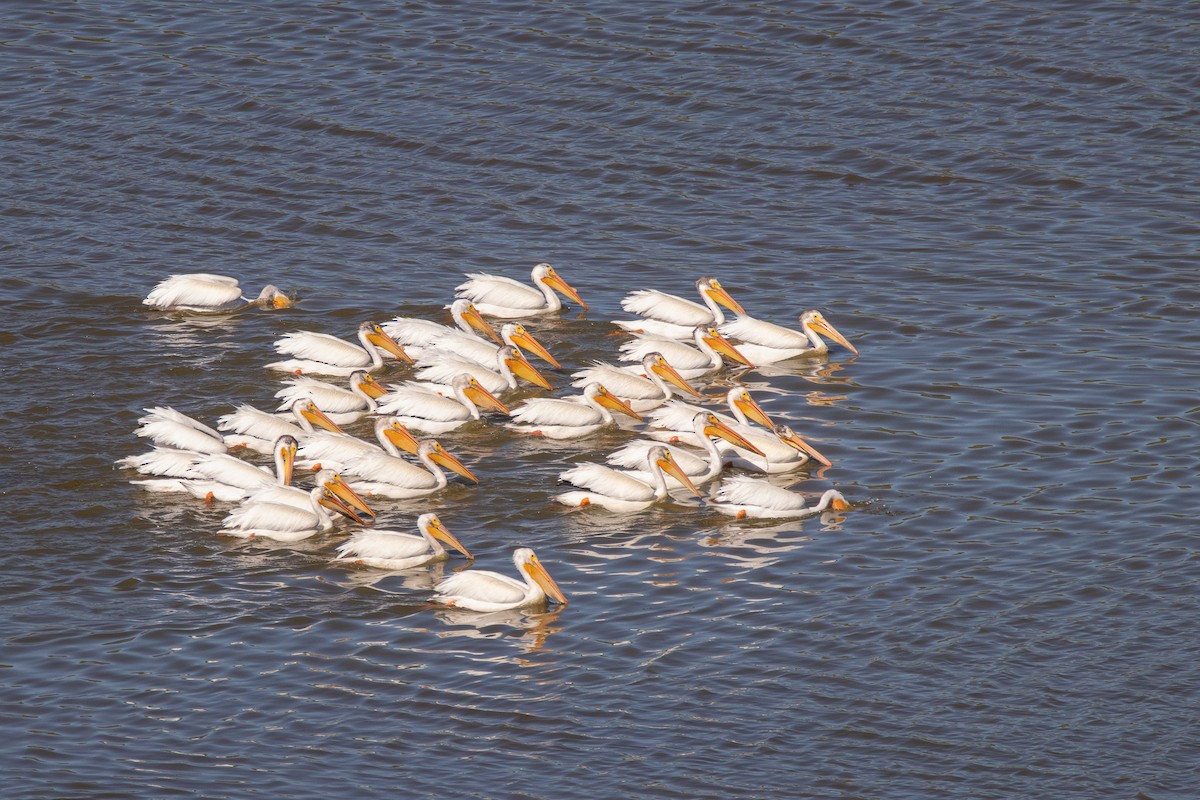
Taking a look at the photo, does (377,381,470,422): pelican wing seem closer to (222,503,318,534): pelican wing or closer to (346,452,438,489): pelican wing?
(346,452,438,489): pelican wing

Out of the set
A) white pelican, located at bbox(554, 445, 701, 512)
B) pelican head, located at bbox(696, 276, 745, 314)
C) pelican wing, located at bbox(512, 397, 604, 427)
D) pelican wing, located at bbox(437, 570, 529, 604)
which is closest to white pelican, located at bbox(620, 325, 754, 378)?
pelican head, located at bbox(696, 276, 745, 314)

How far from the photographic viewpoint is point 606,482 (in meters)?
10.6

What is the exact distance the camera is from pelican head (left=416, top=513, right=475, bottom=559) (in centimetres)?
981

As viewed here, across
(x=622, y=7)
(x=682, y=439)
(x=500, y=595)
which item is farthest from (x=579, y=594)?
(x=622, y=7)

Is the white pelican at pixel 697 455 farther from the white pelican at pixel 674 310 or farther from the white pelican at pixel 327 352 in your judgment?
the white pelican at pixel 327 352

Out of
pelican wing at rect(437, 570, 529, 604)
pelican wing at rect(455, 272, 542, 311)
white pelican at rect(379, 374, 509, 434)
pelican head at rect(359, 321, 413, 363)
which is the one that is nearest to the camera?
pelican wing at rect(437, 570, 529, 604)

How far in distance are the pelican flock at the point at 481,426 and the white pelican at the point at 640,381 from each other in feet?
0.05

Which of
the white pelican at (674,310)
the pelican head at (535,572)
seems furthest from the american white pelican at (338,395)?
the pelican head at (535,572)

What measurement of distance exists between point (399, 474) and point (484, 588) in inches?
75.8

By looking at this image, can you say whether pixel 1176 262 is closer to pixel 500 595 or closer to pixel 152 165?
pixel 500 595

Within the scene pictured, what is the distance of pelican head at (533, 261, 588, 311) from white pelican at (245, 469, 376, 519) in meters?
3.67

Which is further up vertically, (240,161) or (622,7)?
(622,7)

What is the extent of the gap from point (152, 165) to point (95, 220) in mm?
1452

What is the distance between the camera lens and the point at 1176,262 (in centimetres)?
1421
